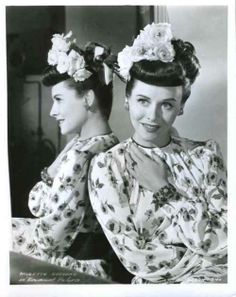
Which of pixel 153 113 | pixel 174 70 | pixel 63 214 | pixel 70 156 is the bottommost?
pixel 63 214

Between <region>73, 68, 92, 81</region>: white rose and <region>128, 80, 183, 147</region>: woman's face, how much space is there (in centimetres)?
12

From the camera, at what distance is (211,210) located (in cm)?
140

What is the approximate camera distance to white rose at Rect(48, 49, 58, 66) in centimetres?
138

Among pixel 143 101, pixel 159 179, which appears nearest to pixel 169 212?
pixel 159 179

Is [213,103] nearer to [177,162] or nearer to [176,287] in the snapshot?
[177,162]

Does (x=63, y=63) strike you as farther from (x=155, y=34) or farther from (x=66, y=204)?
(x=66, y=204)

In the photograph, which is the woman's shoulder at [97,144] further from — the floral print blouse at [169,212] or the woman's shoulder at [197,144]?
the woman's shoulder at [197,144]

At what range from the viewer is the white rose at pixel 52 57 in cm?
138

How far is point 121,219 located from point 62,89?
0.36m

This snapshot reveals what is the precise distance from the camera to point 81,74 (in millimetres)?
1374

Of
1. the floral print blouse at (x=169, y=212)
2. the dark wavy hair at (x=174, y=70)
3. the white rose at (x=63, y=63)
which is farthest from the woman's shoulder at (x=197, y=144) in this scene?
the white rose at (x=63, y=63)

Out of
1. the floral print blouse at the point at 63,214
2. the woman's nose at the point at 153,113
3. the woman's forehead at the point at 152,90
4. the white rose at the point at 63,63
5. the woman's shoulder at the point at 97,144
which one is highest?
the white rose at the point at 63,63

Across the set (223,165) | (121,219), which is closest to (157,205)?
(121,219)

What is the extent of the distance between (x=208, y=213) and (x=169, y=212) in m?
0.10
